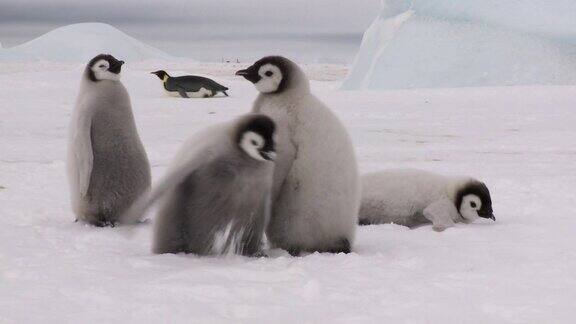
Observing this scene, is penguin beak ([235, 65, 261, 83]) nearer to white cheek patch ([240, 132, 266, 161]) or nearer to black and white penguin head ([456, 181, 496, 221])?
white cheek patch ([240, 132, 266, 161])

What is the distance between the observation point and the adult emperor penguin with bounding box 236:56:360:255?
2.80 m

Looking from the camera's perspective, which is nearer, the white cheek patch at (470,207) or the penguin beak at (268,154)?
the penguin beak at (268,154)

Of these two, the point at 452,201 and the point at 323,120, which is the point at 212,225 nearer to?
the point at 323,120

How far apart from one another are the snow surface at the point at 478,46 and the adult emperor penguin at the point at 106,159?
936cm

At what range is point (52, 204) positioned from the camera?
399 cm

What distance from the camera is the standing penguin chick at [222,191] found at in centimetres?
259

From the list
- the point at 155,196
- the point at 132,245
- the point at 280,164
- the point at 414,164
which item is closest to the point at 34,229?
the point at 132,245

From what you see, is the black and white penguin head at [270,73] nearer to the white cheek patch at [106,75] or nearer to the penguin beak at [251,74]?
the penguin beak at [251,74]

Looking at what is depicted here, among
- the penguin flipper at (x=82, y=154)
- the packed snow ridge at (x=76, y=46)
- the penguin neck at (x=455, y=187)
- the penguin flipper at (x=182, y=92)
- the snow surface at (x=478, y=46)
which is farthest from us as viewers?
the packed snow ridge at (x=76, y=46)

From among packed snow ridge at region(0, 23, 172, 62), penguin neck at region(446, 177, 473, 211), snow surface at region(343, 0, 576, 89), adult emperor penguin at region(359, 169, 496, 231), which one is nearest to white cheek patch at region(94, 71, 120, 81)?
adult emperor penguin at region(359, 169, 496, 231)

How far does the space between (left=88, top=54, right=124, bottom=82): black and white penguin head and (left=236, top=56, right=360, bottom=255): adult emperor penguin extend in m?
1.00

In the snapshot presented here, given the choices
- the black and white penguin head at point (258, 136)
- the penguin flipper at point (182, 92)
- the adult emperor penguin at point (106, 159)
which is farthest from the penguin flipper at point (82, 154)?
the penguin flipper at point (182, 92)

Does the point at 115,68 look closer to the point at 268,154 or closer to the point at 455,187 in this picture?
the point at 268,154

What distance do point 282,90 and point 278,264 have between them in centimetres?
65
